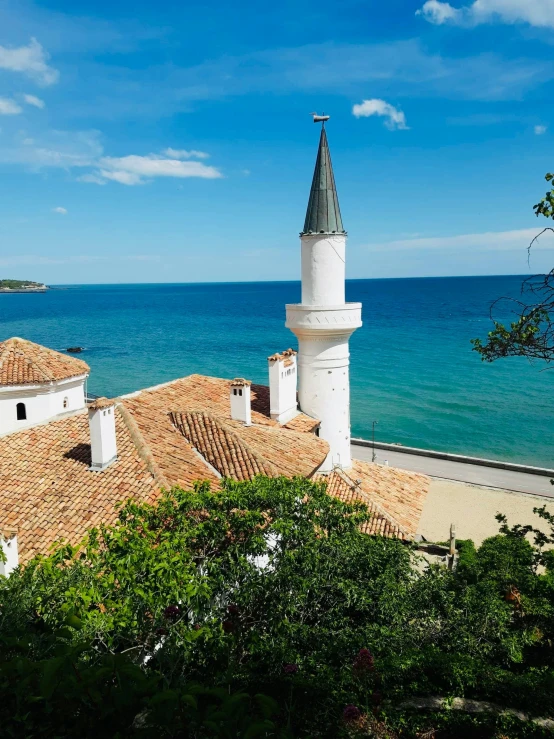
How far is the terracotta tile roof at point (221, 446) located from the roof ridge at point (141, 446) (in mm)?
1459

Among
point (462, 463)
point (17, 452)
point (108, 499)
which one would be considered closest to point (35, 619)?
point (108, 499)

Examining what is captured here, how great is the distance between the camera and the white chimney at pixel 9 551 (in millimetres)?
8938

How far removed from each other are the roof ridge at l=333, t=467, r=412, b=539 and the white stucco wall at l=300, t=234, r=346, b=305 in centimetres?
630

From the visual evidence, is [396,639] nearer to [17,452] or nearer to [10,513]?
[10,513]

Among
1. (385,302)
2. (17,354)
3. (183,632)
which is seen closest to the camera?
(183,632)

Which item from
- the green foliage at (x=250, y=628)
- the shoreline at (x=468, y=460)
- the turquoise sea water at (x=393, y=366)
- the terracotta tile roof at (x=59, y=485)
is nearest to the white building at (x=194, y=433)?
the terracotta tile roof at (x=59, y=485)

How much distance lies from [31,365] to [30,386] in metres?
0.88

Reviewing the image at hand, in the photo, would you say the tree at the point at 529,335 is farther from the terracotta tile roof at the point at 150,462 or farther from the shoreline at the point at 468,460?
the shoreline at the point at 468,460

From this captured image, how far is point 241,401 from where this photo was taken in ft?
53.8

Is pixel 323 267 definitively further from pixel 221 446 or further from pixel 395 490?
pixel 395 490

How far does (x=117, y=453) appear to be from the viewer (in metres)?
12.8

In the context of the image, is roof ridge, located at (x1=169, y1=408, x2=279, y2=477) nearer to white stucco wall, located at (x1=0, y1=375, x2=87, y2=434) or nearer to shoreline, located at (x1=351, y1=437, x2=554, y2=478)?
white stucco wall, located at (x1=0, y1=375, x2=87, y2=434)

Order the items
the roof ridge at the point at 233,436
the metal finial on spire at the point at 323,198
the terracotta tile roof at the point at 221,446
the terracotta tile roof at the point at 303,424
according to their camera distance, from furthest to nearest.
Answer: the metal finial on spire at the point at 323,198, the terracotta tile roof at the point at 303,424, the roof ridge at the point at 233,436, the terracotta tile roof at the point at 221,446

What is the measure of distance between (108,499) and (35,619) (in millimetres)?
4690
